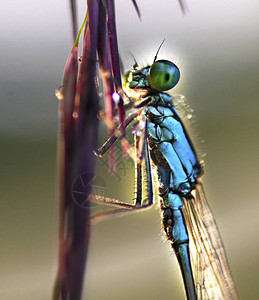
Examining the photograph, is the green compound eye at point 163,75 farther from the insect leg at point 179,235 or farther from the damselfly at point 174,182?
the insect leg at point 179,235

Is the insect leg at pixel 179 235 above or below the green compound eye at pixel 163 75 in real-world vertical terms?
below

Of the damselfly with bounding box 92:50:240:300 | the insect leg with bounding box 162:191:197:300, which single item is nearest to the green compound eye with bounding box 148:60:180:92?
the damselfly with bounding box 92:50:240:300

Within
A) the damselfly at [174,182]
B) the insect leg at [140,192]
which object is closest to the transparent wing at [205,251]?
the damselfly at [174,182]

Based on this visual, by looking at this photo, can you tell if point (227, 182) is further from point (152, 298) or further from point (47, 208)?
point (47, 208)

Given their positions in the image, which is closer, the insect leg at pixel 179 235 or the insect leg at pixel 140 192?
the insect leg at pixel 140 192

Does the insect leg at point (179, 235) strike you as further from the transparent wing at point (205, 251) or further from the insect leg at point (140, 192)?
the insect leg at point (140, 192)

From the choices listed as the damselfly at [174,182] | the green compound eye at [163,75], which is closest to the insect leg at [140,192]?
the damselfly at [174,182]

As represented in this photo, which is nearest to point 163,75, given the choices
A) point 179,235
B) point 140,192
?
point 140,192
